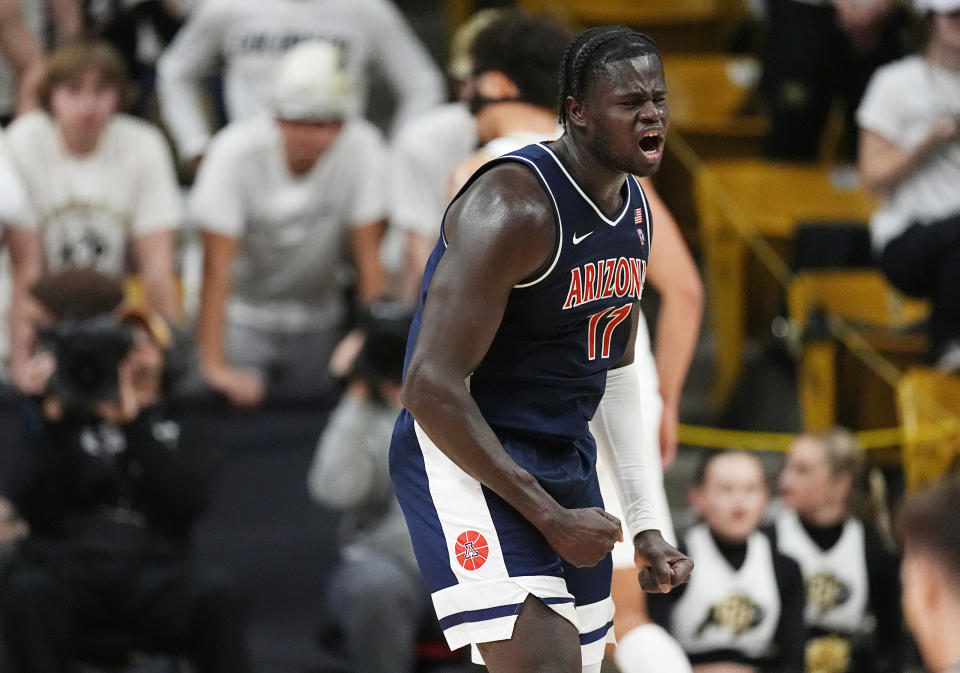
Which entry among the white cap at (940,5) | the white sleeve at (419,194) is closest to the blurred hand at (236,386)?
the white sleeve at (419,194)

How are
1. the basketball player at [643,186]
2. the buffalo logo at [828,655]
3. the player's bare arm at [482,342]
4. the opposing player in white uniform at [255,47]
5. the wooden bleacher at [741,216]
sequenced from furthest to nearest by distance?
the wooden bleacher at [741,216] → the opposing player in white uniform at [255,47] → the buffalo logo at [828,655] → the basketball player at [643,186] → the player's bare arm at [482,342]

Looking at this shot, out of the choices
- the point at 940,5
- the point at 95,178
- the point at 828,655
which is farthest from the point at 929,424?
the point at 95,178

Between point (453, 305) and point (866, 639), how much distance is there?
2.90 meters

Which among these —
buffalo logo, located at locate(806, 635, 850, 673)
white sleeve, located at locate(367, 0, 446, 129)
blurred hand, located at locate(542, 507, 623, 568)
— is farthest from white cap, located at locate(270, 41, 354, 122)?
blurred hand, located at locate(542, 507, 623, 568)

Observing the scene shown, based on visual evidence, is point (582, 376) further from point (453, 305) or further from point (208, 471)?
point (208, 471)

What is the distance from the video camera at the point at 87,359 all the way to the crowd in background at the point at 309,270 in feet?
0.07

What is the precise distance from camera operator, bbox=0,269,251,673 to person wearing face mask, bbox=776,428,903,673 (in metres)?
1.78

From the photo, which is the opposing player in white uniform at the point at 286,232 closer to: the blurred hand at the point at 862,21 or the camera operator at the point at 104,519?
the camera operator at the point at 104,519

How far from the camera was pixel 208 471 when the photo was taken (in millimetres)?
4719

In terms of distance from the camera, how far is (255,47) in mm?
6289

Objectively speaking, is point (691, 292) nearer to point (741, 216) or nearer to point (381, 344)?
point (381, 344)

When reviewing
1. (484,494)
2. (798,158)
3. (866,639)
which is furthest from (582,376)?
(798,158)

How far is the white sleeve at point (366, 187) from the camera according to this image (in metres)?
6.02

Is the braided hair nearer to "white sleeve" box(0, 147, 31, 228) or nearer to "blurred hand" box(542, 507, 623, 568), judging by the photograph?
"blurred hand" box(542, 507, 623, 568)
